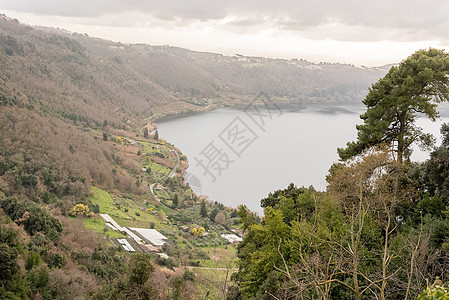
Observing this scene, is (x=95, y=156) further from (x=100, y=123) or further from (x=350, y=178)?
(x=350, y=178)

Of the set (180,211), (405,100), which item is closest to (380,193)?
(405,100)

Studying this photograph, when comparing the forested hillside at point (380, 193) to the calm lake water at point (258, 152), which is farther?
the calm lake water at point (258, 152)

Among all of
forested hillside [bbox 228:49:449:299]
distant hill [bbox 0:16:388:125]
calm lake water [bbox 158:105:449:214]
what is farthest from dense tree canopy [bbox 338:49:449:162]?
distant hill [bbox 0:16:388:125]

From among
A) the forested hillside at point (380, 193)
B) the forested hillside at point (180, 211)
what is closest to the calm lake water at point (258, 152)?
the forested hillside at point (180, 211)

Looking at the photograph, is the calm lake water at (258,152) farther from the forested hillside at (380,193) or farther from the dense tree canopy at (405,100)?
the forested hillside at (380,193)

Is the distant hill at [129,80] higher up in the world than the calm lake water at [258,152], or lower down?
higher up

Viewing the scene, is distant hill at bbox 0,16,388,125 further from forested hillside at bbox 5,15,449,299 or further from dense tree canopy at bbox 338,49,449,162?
dense tree canopy at bbox 338,49,449,162

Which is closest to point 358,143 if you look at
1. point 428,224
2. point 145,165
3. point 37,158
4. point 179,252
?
point 428,224
